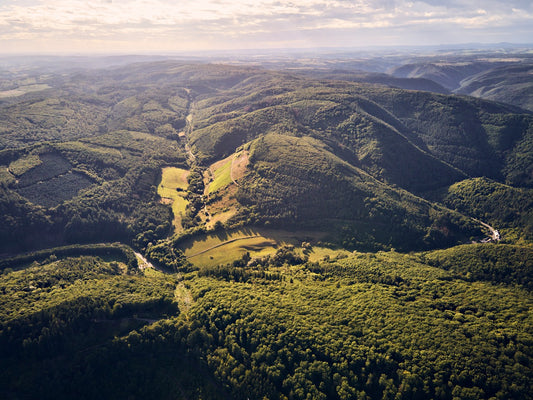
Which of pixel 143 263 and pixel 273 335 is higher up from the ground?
pixel 273 335

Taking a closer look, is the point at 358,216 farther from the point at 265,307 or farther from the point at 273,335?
the point at 273,335

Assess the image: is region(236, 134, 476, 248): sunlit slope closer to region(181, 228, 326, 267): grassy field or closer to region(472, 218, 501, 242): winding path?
region(181, 228, 326, 267): grassy field

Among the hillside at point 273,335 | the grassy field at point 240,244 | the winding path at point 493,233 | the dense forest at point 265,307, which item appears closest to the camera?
the hillside at point 273,335

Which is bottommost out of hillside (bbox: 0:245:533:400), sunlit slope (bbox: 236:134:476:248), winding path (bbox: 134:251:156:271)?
winding path (bbox: 134:251:156:271)

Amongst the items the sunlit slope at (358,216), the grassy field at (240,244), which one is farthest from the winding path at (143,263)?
the sunlit slope at (358,216)

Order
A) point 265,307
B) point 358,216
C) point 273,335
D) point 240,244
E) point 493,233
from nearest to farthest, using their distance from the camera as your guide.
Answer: point 273,335
point 265,307
point 240,244
point 358,216
point 493,233

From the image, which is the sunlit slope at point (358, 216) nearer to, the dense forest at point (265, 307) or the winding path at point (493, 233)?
the dense forest at point (265, 307)

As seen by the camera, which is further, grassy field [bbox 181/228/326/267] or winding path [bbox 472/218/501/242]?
winding path [bbox 472/218/501/242]

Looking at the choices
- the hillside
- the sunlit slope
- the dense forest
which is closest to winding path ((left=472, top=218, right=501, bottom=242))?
the dense forest

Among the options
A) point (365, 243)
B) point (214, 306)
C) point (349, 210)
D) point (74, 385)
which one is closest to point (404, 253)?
point (365, 243)

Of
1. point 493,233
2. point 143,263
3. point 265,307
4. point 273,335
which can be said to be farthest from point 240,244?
point 493,233
